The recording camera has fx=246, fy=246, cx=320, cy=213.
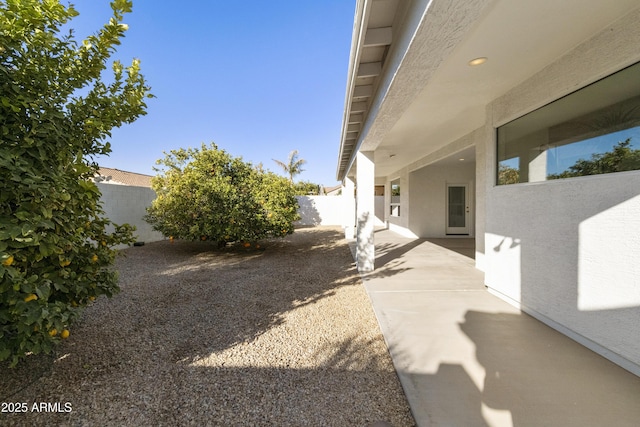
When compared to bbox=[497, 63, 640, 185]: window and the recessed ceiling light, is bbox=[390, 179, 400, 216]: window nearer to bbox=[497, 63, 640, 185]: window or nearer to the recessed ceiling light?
bbox=[497, 63, 640, 185]: window

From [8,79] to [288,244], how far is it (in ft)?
26.9

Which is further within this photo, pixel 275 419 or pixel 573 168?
pixel 573 168

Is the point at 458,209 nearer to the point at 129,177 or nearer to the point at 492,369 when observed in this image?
the point at 492,369

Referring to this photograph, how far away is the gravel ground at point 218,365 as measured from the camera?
1.83 meters

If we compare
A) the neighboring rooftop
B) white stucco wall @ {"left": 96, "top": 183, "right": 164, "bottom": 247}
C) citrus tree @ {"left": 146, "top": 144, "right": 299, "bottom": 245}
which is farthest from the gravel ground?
the neighboring rooftop

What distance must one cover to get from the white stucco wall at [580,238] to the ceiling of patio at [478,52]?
0.22 meters

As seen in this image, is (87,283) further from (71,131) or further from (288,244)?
(288,244)

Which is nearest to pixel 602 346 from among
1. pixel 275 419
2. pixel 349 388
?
pixel 349 388

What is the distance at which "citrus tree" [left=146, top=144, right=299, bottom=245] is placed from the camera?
675 centimetres

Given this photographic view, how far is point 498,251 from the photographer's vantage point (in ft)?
12.8

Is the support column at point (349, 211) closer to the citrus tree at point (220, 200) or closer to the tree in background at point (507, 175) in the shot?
the citrus tree at point (220, 200)

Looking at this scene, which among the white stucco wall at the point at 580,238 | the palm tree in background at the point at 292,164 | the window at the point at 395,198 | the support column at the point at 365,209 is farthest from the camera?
the palm tree in background at the point at 292,164

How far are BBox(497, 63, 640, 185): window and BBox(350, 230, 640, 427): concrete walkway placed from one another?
6.13 feet

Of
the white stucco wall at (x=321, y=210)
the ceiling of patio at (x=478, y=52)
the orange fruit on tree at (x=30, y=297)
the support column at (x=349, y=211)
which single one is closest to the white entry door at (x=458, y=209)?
the support column at (x=349, y=211)
